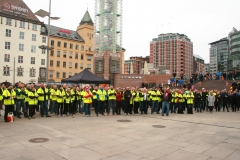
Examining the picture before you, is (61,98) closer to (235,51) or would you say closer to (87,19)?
(87,19)

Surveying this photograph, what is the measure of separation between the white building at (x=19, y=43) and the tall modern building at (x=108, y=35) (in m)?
17.6

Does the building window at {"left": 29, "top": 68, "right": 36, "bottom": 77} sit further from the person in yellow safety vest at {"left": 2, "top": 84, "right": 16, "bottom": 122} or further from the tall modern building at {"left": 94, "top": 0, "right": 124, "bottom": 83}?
the person in yellow safety vest at {"left": 2, "top": 84, "right": 16, "bottom": 122}

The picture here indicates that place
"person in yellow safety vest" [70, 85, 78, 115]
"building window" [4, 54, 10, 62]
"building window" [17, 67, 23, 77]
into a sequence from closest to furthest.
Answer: "person in yellow safety vest" [70, 85, 78, 115], "building window" [4, 54, 10, 62], "building window" [17, 67, 23, 77]

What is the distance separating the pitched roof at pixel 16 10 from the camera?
163ft

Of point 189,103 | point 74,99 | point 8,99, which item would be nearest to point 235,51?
point 189,103

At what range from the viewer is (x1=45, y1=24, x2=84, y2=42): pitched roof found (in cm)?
6363

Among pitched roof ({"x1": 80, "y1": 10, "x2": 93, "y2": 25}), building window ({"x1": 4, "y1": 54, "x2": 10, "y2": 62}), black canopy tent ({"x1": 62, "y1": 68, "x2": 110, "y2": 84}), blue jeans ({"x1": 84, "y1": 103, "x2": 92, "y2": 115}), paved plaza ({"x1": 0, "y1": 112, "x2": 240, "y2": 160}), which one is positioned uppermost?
pitched roof ({"x1": 80, "y1": 10, "x2": 93, "y2": 25})

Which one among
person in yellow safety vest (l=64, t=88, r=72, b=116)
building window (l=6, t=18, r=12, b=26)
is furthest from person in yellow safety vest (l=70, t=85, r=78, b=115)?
building window (l=6, t=18, r=12, b=26)

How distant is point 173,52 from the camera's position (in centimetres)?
15138

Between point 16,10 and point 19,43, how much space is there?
27.3 ft

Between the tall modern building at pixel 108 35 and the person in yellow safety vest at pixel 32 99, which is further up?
the tall modern building at pixel 108 35

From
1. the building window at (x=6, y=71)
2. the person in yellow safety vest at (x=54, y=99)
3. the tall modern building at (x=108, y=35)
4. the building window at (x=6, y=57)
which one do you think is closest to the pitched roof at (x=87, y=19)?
the tall modern building at (x=108, y=35)

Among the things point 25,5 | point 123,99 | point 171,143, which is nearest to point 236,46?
point 25,5

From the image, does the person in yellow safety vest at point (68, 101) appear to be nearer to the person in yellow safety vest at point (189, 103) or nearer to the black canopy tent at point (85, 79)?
the black canopy tent at point (85, 79)
